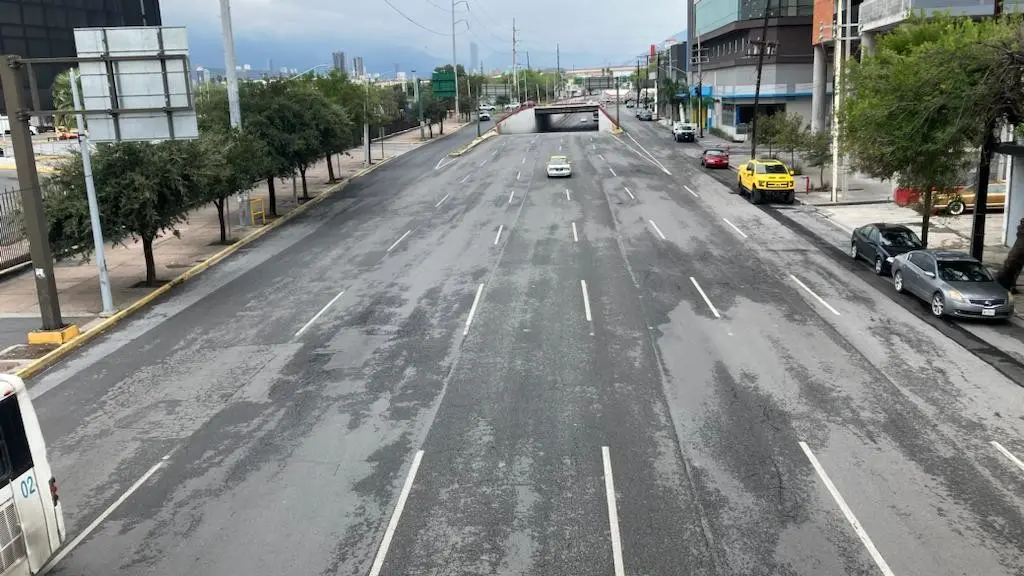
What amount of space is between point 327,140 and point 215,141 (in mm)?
12901

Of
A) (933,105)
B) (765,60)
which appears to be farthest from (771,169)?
(765,60)

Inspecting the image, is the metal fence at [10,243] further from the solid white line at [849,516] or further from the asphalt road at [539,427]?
the solid white line at [849,516]

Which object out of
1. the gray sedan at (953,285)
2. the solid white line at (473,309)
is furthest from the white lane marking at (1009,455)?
the solid white line at (473,309)

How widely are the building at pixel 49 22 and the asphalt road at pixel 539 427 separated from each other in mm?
72415

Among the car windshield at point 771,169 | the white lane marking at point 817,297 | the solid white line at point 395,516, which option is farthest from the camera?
the car windshield at point 771,169

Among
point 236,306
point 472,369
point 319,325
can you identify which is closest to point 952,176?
point 472,369

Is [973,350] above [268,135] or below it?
below

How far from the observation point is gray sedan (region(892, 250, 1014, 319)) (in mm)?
18531

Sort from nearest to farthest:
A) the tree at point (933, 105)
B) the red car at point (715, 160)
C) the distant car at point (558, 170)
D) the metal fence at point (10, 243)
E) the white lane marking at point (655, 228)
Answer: the tree at point (933, 105), the metal fence at point (10, 243), the white lane marking at point (655, 228), the distant car at point (558, 170), the red car at point (715, 160)

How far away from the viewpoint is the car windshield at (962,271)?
64.0ft

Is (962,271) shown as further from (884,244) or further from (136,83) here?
(136,83)

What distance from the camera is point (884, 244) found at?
931 inches

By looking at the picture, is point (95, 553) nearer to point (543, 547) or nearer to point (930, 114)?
point (543, 547)

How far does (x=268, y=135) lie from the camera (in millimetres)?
35594
